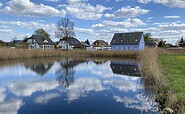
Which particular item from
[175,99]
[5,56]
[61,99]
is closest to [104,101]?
[61,99]

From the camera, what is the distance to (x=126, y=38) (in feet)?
186

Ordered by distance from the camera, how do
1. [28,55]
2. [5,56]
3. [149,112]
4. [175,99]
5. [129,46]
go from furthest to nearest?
[129,46]
[28,55]
[5,56]
[149,112]
[175,99]

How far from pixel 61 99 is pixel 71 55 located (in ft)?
108

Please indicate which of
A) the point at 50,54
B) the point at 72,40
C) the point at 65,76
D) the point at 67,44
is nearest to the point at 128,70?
the point at 65,76

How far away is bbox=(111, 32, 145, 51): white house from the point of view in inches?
2131

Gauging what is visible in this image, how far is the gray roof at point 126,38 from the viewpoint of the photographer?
54.6 metres

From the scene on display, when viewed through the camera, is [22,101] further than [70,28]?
No

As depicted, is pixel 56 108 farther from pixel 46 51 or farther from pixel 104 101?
pixel 46 51

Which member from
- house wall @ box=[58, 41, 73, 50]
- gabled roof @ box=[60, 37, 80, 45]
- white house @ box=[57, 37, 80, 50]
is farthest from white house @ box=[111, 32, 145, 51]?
house wall @ box=[58, 41, 73, 50]

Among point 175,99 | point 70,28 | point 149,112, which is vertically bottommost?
point 149,112

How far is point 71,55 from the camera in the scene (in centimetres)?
4191

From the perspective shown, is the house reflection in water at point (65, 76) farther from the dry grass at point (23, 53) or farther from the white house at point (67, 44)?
the white house at point (67, 44)

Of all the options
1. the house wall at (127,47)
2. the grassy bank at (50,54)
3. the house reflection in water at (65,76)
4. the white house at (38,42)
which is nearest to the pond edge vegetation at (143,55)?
the grassy bank at (50,54)

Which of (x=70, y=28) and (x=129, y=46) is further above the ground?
(x=70, y=28)
